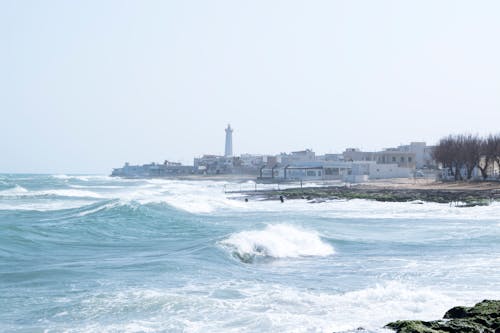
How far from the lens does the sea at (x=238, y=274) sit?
954cm

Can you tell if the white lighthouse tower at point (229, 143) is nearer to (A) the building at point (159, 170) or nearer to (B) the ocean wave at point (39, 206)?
Answer: (A) the building at point (159, 170)

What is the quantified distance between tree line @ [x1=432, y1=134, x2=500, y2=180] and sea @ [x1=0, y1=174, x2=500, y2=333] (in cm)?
3013

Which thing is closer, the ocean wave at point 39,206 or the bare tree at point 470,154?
the ocean wave at point 39,206

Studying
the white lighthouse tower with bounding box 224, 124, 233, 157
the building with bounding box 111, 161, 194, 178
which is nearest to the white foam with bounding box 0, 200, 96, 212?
the building with bounding box 111, 161, 194, 178

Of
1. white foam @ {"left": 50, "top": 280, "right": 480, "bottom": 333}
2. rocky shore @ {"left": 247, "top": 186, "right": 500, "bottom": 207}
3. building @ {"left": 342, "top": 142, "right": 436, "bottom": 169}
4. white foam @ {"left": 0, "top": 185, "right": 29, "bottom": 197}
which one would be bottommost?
white foam @ {"left": 50, "top": 280, "right": 480, "bottom": 333}

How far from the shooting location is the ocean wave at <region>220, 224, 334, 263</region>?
1677 cm

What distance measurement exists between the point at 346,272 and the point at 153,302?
4573mm

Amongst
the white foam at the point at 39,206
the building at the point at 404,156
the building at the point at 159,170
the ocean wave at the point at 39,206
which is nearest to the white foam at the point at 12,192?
the white foam at the point at 39,206

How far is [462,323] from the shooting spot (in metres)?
7.49

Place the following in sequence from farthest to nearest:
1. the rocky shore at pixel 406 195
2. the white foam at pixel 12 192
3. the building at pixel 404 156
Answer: the building at pixel 404 156
the white foam at pixel 12 192
the rocky shore at pixel 406 195

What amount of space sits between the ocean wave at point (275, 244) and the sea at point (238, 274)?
4cm

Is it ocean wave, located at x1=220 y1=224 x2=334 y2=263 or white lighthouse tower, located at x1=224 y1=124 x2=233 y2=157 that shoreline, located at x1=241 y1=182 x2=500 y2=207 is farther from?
white lighthouse tower, located at x1=224 y1=124 x2=233 y2=157

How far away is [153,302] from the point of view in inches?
412

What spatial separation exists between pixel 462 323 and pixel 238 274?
660 cm
